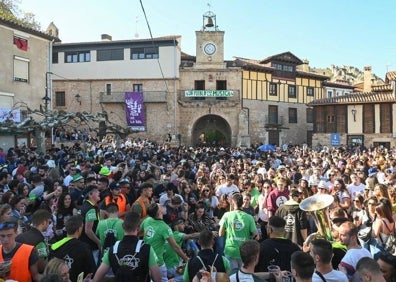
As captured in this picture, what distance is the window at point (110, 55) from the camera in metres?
33.8

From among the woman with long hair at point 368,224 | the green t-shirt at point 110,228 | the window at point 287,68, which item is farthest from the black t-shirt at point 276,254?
the window at point 287,68

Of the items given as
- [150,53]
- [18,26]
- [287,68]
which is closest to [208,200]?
[18,26]

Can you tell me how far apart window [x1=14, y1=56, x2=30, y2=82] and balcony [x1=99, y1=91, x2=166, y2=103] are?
10.5 metres

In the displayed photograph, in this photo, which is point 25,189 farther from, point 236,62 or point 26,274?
point 236,62

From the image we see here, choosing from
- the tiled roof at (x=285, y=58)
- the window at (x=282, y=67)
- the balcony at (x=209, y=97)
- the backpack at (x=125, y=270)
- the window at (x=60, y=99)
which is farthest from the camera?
the window at (x=282, y=67)

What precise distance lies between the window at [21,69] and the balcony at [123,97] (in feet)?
34.6

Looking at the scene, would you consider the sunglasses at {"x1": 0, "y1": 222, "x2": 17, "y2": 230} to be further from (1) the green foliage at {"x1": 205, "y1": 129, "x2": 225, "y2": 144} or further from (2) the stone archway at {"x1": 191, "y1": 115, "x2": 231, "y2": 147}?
(1) the green foliage at {"x1": 205, "y1": 129, "x2": 225, "y2": 144}

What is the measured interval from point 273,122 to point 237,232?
31.9 m

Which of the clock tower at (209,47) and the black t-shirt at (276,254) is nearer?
the black t-shirt at (276,254)

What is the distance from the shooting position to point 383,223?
4.96 m

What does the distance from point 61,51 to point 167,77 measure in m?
9.83

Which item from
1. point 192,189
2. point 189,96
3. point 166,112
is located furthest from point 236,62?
point 192,189

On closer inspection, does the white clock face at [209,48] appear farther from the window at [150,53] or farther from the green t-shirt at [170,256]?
the green t-shirt at [170,256]

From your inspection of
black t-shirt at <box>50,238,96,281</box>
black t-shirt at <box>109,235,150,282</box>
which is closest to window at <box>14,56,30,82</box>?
black t-shirt at <box>50,238,96,281</box>
